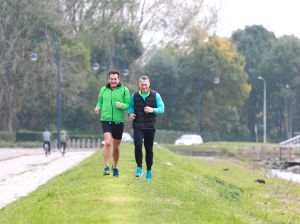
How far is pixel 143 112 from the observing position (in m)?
17.0

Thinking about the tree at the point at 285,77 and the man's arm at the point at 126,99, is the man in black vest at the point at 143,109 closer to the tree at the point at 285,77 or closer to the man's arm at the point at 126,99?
the man's arm at the point at 126,99

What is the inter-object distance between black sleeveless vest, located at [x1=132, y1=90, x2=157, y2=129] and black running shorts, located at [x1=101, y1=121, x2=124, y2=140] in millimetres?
393

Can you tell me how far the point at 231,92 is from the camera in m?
93.8

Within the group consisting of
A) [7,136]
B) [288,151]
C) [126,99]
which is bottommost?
[288,151]

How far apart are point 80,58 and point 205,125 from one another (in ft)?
70.2

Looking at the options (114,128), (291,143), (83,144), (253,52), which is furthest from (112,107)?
(253,52)

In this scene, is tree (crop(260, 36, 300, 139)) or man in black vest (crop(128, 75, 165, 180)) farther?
tree (crop(260, 36, 300, 139))

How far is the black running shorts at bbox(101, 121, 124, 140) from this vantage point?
17.2m

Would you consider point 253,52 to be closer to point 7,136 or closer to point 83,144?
point 83,144

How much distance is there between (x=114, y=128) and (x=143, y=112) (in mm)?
737

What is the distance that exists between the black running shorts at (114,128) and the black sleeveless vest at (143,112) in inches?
15.5

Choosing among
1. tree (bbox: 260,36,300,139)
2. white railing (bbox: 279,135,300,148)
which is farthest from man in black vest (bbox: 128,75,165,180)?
tree (bbox: 260,36,300,139)

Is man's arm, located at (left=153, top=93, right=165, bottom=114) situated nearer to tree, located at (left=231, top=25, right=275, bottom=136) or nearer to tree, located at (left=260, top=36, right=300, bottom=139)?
tree, located at (left=260, top=36, right=300, bottom=139)

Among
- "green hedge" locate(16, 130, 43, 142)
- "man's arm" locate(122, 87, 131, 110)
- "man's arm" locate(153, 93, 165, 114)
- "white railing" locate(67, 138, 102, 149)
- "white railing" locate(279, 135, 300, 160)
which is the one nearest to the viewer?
"man's arm" locate(153, 93, 165, 114)
